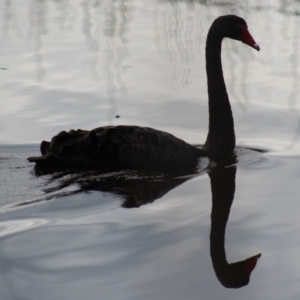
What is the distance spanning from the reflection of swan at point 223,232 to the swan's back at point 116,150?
10.8 inches

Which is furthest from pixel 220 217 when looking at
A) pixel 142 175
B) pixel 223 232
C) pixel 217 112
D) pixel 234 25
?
pixel 234 25

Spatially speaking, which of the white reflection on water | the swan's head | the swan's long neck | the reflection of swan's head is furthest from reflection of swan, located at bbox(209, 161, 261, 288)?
the swan's head

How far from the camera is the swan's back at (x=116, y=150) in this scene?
4867 mm

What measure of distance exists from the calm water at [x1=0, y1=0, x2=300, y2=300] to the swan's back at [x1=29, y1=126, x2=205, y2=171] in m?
0.09

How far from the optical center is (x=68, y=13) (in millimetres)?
10156

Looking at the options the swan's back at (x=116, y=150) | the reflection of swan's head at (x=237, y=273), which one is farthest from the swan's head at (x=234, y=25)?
the reflection of swan's head at (x=237, y=273)

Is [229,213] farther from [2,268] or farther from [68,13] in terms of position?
[68,13]

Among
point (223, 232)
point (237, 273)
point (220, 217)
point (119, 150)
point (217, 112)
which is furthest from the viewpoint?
point (217, 112)

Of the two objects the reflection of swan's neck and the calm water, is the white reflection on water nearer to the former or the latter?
the calm water

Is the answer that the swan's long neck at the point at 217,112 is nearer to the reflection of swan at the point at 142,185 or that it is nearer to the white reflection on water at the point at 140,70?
the reflection of swan at the point at 142,185

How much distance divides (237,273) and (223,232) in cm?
50

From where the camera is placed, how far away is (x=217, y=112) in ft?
17.5

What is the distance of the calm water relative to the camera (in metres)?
3.38

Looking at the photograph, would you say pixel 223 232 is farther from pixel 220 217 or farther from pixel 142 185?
pixel 142 185
